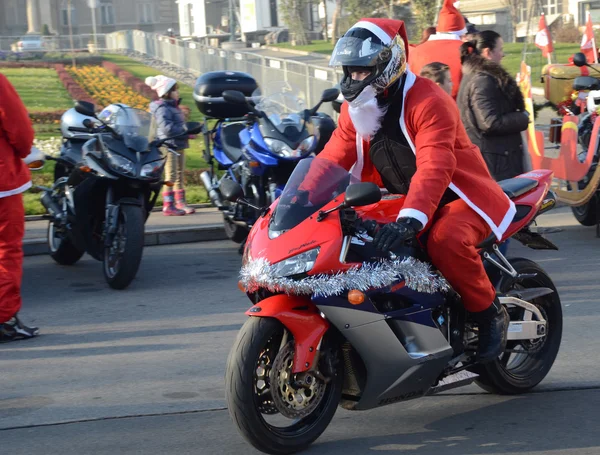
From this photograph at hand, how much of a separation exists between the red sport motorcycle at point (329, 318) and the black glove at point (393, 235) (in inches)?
5.2

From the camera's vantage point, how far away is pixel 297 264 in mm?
4367

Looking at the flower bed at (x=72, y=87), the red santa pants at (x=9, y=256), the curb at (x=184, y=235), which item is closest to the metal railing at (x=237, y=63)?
the curb at (x=184, y=235)

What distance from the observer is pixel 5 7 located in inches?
3873

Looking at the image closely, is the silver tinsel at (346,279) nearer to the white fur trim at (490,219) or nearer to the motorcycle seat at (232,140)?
the white fur trim at (490,219)

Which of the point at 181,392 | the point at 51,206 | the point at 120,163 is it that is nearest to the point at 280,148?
the point at 120,163

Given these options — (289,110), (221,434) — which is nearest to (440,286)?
(221,434)

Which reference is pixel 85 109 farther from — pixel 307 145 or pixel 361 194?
pixel 361 194

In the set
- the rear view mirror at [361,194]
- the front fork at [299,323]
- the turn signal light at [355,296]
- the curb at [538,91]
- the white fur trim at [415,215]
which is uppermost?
the rear view mirror at [361,194]

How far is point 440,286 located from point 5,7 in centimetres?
9985

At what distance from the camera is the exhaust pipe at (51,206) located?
361 inches

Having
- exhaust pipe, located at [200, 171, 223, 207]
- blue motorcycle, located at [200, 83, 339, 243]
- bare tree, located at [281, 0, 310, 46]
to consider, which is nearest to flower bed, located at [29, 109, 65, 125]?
exhaust pipe, located at [200, 171, 223, 207]

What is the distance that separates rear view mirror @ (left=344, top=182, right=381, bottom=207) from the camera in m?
4.32

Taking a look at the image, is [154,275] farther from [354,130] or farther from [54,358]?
[354,130]

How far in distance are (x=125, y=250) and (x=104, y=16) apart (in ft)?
312
